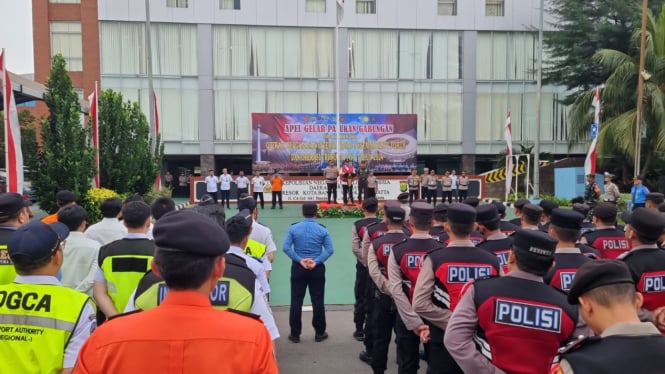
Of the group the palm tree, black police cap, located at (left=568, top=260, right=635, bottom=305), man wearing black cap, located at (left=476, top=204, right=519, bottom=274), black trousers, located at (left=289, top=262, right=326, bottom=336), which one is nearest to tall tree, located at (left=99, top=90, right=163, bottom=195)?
black trousers, located at (left=289, top=262, right=326, bottom=336)

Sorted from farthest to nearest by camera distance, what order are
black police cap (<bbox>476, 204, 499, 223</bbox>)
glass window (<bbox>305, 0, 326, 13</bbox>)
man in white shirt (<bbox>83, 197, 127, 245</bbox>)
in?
glass window (<bbox>305, 0, 326, 13</bbox>), man in white shirt (<bbox>83, 197, 127, 245</bbox>), black police cap (<bbox>476, 204, 499, 223</bbox>)

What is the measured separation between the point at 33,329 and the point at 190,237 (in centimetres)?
117

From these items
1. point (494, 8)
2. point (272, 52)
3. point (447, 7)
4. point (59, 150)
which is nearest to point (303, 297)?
point (59, 150)

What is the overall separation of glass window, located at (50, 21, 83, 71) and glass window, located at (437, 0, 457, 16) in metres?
21.3

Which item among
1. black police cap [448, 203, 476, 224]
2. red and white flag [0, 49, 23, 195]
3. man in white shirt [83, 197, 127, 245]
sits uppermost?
red and white flag [0, 49, 23, 195]

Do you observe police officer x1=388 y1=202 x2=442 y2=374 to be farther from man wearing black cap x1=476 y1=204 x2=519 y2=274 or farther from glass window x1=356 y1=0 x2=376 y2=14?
glass window x1=356 y1=0 x2=376 y2=14

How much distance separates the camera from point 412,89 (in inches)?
1104

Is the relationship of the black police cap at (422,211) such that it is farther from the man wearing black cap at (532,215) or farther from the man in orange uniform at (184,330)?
the man in orange uniform at (184,330)

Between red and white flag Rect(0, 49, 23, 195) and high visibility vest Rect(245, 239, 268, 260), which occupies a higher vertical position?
red and white flag Rect(0, 49, 23, 195)

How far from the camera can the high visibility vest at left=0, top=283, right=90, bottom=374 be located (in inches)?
80.6

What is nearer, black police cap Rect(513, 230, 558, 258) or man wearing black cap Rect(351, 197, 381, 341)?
black police cap Rect(513, 230, 558, 258)

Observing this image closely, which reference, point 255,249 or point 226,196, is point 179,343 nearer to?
point 255,249

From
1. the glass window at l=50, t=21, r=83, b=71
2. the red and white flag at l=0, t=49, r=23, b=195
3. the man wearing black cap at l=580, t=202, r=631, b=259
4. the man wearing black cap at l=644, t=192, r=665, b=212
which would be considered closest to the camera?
the man wearing black cap at l=580, t=202, r=631, b=259

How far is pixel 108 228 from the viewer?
4.40 m
